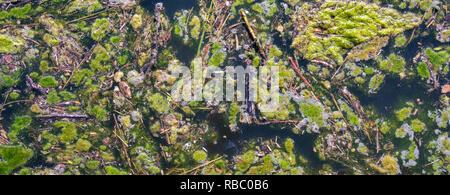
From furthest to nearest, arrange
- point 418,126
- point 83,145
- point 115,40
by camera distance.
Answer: point 115,40 < point 83,145 < point 418,126

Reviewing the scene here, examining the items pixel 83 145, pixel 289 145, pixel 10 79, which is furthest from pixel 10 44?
pixel 289 145

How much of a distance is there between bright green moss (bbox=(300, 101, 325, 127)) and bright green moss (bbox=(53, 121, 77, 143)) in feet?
12.9

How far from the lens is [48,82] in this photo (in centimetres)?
490

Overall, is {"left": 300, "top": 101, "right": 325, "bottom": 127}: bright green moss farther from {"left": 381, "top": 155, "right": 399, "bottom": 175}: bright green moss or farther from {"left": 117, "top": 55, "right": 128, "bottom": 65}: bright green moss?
{"left": 117, "top": 55, "right": 128, "bottom": 65}: bright green moss

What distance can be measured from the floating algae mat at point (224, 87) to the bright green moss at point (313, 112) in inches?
0.9

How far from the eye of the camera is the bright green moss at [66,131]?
4.87 m

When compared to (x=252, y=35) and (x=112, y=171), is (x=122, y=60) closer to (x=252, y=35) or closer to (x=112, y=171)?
(x=112, y=171)

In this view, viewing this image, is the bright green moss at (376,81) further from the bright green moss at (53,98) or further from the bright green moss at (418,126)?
the bright green moss at (53,98)

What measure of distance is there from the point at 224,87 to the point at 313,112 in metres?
1.56

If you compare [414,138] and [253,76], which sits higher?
[253,76]

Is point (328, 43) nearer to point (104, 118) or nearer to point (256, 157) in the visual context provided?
point (256, 157)

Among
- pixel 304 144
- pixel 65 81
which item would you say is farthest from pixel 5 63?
pixel 304 144

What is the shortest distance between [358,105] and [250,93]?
1.83 m

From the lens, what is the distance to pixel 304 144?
487cm
